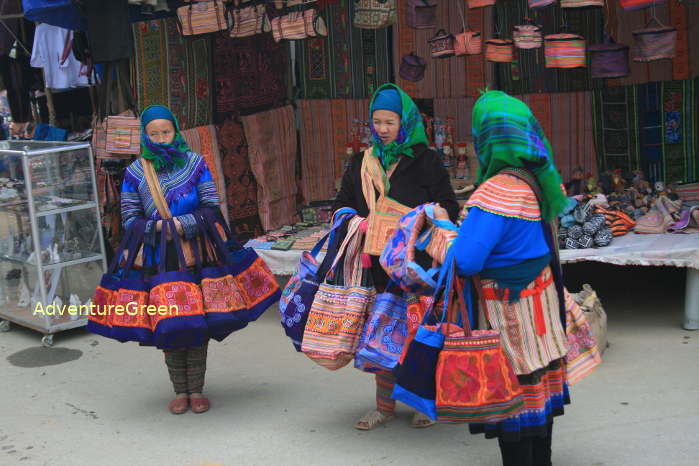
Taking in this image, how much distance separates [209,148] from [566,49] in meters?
2.94

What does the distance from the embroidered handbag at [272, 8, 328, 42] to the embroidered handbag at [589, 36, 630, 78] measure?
194 cm

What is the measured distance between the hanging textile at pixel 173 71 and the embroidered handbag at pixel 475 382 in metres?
4.19

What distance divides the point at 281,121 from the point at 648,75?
10.6 ft

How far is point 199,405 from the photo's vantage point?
4633 millimetres

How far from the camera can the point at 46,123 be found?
8.80 m

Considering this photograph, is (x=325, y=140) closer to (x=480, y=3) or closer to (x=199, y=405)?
(x=480, y=3)

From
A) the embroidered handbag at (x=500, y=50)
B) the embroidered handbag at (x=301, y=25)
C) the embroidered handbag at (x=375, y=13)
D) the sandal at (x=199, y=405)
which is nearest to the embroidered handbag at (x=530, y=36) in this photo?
the embroidered handbag at (x=500, y=50)

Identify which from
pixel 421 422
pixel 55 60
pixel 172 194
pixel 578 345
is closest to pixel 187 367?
pixel 172 194

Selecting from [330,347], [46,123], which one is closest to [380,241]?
[330,347]

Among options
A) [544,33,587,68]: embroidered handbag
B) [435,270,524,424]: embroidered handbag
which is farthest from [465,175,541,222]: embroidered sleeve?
[544,33,587,68]: embroidered handbag

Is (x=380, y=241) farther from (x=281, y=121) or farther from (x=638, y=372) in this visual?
(x=281, y=121)

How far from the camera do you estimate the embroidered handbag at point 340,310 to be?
12.7 ft

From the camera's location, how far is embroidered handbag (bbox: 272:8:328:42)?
6.10 meters

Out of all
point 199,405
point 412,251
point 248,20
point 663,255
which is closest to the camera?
point 412,251
